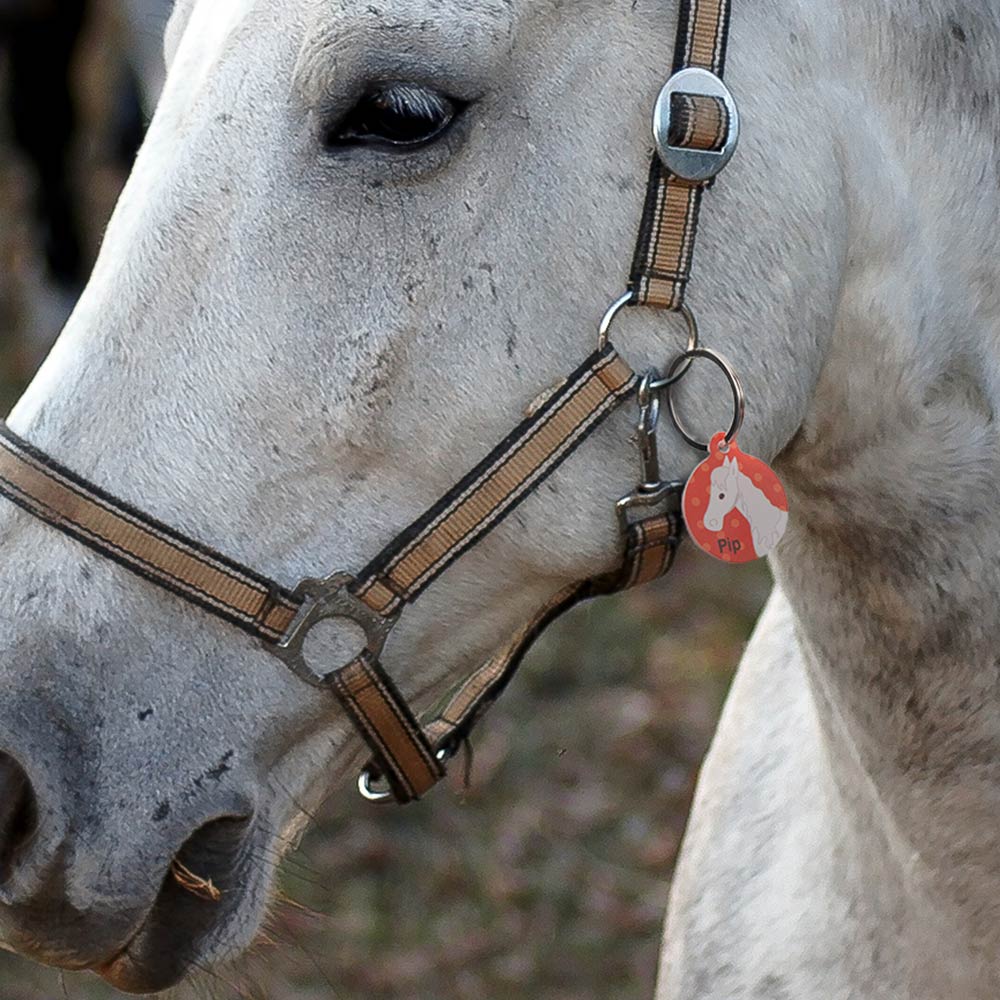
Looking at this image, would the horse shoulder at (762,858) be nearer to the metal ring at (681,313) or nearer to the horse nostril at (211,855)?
the metal ring at (681,313)

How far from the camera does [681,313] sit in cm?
149

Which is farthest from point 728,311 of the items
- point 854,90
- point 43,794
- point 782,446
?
point 43,794

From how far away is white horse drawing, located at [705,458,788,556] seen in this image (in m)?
1.50

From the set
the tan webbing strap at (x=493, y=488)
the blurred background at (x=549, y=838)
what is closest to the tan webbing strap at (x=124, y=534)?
the tan webbing strap at (x=493, y=488)

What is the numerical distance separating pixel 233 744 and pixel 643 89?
0.71 metres

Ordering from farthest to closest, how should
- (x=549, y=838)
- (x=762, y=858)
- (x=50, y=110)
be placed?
(x=50, y=110), (x=549, y=838), (x=762, y=858)

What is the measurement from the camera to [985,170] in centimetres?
158

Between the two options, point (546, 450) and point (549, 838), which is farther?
point (549, 838)

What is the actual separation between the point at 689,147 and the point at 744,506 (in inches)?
13.3

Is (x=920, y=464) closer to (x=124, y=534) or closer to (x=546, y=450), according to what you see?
(x=546, y=450)

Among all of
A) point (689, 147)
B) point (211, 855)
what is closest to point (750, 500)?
point (689, 147)

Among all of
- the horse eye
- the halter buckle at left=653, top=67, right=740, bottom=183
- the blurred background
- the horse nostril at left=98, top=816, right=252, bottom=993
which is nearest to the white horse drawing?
the halter buckle at left=653, top=67, right=740, bottom=183

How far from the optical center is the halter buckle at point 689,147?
1468mm

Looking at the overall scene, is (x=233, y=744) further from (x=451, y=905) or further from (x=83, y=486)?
(x=451, y=905)
